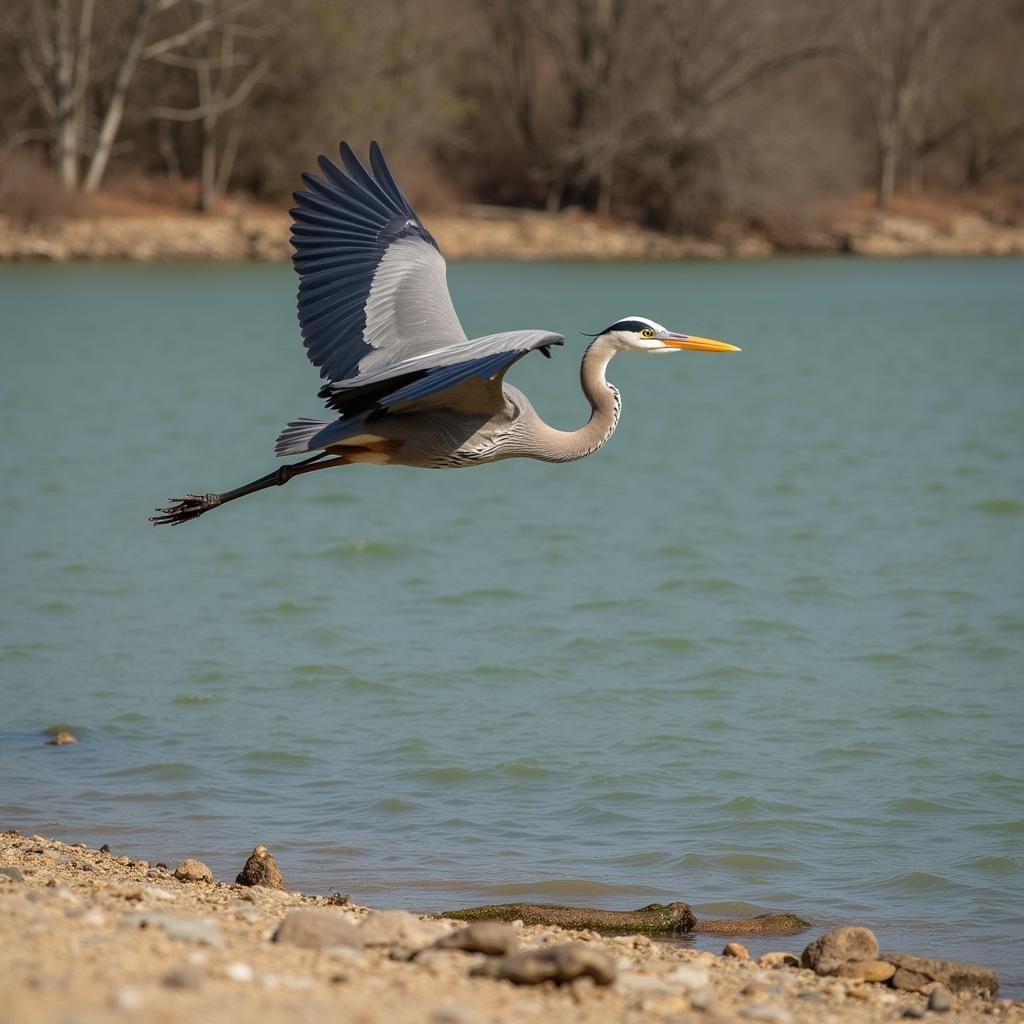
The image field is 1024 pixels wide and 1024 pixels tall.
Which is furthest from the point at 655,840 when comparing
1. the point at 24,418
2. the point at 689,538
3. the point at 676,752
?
the point at 24,418

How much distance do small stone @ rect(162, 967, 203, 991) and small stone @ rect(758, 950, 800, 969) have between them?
2.63 meters

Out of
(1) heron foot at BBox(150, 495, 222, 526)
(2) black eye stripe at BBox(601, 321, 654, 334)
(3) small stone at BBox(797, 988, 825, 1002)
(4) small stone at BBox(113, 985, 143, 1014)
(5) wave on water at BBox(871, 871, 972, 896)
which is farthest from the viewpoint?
(1) heron foot at BBox(150, 495, 222, 526)

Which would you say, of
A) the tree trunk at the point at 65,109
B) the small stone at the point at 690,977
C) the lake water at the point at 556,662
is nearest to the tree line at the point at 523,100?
the tree trunk at the point at 65,109

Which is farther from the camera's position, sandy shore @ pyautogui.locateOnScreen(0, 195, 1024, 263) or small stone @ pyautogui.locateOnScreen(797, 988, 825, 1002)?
sandy shore @ pyautogui.locateOnScreen(0, 195, 1024, 263)

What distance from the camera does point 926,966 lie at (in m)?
6.17

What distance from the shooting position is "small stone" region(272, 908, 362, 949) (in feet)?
17.3

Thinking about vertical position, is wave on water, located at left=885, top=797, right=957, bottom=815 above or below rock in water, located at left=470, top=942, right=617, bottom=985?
below

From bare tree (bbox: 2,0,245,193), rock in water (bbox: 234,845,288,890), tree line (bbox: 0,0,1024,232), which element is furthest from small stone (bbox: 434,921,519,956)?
bare tree (bbox: 2,0,245,193)

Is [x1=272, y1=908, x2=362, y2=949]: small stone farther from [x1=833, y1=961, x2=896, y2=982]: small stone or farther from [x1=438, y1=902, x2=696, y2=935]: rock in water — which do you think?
[x1=833, y1=961, x2=896, y2=982]: small stone

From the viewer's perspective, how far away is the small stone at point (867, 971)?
19.9ft

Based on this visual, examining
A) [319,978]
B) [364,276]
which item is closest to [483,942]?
[319,978]

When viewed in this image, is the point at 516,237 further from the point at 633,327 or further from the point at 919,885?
the point at 919,885

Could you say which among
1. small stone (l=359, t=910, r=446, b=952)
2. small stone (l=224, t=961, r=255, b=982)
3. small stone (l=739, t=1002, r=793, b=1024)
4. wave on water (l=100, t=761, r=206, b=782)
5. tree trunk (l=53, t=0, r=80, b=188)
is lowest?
wave on water (l=100, t=761, r=206, b=782)

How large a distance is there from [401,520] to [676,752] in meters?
7.27
